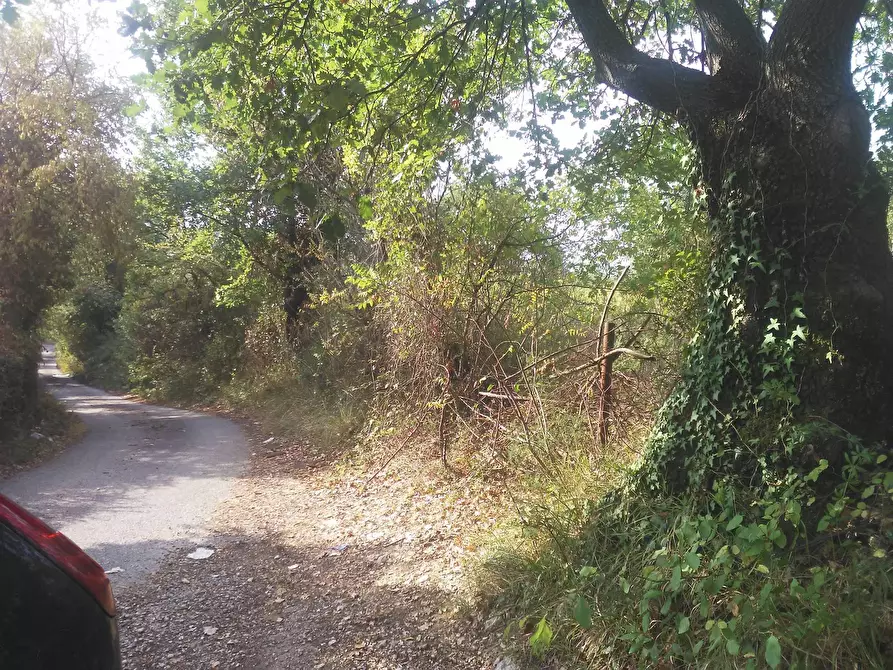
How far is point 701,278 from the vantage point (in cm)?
476

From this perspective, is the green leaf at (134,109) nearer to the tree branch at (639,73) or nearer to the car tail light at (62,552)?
the tree branch at (639,73)

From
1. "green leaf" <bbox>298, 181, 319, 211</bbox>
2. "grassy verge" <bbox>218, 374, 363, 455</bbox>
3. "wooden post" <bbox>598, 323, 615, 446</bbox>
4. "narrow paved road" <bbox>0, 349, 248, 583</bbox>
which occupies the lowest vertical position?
"narrow paved road" <bbox>0, 349, 248, 583</bbox>

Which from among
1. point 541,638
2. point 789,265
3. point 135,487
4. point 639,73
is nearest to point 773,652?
point 541,638

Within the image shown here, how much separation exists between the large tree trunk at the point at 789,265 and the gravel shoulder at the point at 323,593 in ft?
6.24

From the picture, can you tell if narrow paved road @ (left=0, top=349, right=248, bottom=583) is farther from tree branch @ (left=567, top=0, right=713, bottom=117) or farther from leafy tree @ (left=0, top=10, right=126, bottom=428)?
tree branch @ (left=567, top=0, right=713, bottom=117)

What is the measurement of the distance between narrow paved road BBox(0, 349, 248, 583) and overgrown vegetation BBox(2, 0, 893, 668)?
228 cm

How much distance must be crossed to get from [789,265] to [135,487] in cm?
828

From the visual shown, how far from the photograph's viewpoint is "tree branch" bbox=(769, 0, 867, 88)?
133 inches

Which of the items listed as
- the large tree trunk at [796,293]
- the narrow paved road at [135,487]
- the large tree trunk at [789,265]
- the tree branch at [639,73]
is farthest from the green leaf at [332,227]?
the narrow paved road at [135,487]

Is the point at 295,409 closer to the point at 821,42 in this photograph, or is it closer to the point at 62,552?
the point at 62,552

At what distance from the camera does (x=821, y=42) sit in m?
3.39

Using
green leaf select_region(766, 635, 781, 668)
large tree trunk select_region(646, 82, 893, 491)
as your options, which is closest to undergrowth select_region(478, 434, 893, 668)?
green leaf select_region(766, 635, 781, 668)

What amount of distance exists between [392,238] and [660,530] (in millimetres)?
5630

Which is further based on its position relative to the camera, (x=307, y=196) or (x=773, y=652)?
→ (x=307, y=196)
